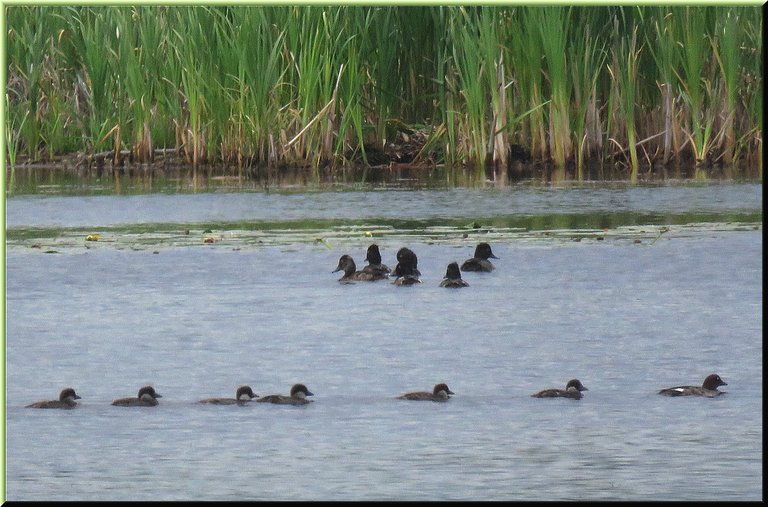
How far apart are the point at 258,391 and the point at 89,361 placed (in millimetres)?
755

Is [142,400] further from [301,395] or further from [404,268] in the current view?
[404,268]

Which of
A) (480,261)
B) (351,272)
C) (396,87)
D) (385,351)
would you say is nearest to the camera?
(385,351)

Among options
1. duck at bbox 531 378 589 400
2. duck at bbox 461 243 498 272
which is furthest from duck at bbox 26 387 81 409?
duck at bbox 461 243 498 272

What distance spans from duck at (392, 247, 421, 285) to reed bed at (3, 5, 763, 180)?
1582mm

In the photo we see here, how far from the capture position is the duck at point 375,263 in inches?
339

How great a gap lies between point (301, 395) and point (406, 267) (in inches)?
90.4

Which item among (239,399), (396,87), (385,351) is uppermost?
(396,87)

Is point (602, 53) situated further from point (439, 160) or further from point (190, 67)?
point (190, 67)

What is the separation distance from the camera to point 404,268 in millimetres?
8641

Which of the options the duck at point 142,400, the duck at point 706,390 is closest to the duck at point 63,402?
the duck at point 142,400

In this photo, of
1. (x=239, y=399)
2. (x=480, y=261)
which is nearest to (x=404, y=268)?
(x=480, y=261)

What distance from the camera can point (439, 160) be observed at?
10.7 meters

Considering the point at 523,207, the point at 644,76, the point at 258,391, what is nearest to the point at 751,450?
the point at 258,391

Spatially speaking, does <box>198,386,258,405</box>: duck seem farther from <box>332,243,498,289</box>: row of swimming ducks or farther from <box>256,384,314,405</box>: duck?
<box>332,243,498,289</box>: row of swimming ducks
